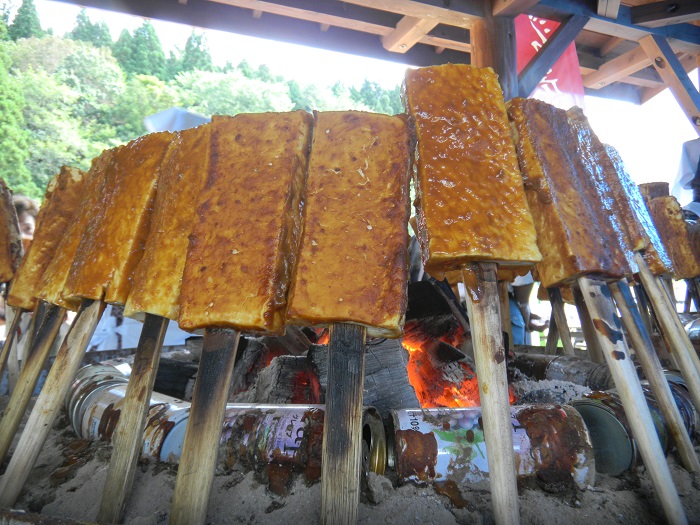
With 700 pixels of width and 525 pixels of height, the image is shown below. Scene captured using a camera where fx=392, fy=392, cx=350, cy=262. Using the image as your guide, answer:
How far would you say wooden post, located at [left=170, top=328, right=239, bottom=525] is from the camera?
1.37m

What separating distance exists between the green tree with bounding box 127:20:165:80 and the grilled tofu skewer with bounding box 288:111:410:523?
34.4 meters

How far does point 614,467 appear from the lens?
5.96 feet

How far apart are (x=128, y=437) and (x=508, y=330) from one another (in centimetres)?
336

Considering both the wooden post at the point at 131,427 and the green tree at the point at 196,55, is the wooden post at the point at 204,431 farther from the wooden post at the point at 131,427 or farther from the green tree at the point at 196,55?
the green tree at the point at 196,55

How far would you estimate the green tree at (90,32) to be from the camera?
98.0 ft

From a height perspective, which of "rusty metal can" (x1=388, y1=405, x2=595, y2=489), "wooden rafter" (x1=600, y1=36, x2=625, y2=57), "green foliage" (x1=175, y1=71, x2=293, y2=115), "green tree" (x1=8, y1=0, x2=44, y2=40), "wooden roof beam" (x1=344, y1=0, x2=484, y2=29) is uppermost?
"green tree" (x1=8, y1=0, x2=44, y2=40)

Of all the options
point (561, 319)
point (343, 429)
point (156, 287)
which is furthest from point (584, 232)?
point (561, 319)

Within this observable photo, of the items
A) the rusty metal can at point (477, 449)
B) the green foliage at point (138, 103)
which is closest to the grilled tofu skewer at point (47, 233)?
the rusty metal can at point (477, 449)

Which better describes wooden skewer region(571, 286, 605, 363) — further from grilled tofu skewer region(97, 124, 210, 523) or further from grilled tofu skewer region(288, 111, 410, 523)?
grilled tofu skewer region(97, 124, 210, 523)

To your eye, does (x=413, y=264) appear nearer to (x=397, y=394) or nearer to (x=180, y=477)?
(x=397, y=394)

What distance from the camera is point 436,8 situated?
13.4 feet

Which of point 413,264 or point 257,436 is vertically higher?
point 413,264

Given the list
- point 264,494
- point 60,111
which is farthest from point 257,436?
→ point 60,111

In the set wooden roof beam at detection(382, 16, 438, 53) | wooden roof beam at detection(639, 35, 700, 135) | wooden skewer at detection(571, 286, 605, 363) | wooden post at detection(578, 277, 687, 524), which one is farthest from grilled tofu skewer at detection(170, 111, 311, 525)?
wooden roof beam at detection(639, 35, 700, 135)
